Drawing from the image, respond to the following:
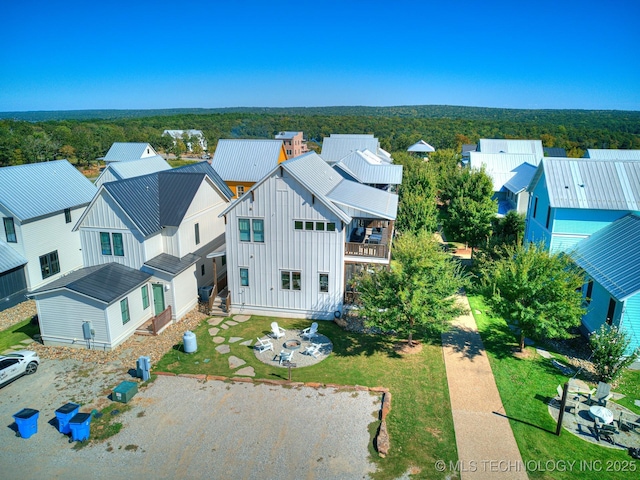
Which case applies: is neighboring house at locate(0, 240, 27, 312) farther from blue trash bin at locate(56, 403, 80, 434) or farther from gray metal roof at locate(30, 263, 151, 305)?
blue trash bin at locate(56, 403, 80, 434)

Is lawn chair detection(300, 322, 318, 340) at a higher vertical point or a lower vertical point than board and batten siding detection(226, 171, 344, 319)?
lower

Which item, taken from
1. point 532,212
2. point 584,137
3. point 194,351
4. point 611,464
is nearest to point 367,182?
point 532,212

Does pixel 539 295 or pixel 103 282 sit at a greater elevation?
pixel 539 295

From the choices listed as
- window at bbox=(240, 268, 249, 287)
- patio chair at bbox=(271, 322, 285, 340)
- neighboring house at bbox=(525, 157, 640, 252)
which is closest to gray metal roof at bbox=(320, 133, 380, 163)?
neighboring house at bbox=(525, 157, 640, 252)

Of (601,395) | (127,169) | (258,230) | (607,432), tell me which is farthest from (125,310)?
(601,395)

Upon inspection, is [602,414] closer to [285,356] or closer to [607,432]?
[607,432]

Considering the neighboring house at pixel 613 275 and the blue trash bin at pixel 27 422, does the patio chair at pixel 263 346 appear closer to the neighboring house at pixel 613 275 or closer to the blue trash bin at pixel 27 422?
the blue trash bin at pixel 27 422
